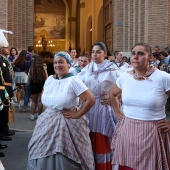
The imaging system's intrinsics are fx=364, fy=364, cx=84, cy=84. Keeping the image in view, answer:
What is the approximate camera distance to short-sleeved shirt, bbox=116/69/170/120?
3.13m

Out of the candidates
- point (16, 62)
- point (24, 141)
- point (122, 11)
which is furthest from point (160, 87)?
point (122, 11)

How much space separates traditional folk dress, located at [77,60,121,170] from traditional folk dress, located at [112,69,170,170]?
50.8 inches

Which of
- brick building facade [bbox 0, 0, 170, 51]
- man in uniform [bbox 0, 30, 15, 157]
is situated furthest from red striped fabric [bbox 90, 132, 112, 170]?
brick building facade [bbox 0, 0, 170, 51]

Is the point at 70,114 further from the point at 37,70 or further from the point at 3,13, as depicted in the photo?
the point at 3,13

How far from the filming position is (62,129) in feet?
11.9

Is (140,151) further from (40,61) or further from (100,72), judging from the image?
(40,61)

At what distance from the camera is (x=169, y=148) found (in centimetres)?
317

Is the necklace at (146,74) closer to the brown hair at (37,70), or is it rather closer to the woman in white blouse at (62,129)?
the woman in white blouse at (62,129)

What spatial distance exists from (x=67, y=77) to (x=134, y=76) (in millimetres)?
834

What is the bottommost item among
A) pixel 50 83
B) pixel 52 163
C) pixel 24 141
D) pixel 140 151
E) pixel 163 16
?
pixel 24 141

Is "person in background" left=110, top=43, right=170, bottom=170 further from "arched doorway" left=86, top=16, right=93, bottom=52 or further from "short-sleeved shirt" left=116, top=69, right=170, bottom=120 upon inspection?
"arched doorway" left=86, top=16, right=93, bottom=52

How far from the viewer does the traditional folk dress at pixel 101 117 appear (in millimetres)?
4562

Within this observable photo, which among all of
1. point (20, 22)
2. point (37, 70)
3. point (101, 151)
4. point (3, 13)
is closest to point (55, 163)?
point (101, 151)

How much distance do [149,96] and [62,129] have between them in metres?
0.99
